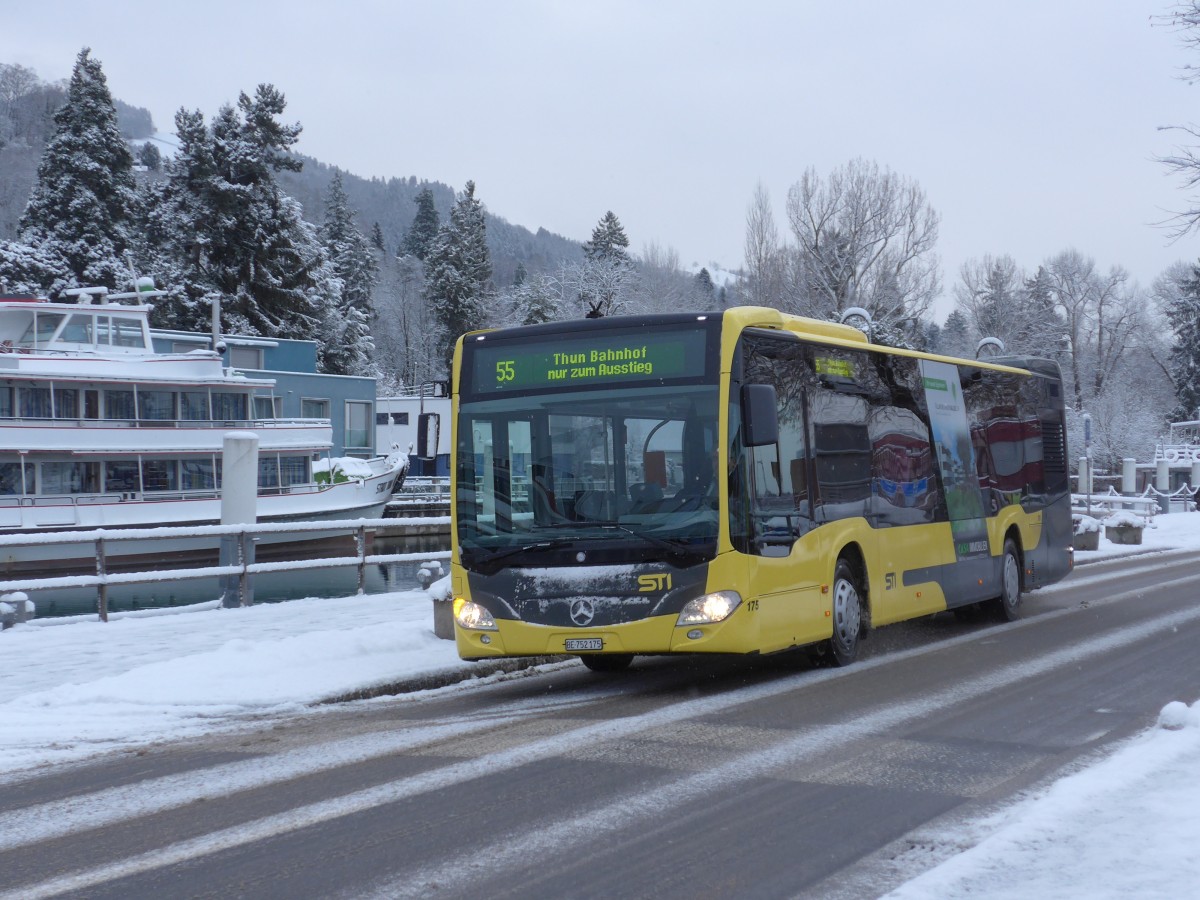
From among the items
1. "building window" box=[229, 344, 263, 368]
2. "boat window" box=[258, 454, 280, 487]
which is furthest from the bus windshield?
"building window" box=[229, 344, 263, 368]

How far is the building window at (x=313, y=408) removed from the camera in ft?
188

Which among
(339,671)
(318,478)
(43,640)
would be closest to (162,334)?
(318,478)

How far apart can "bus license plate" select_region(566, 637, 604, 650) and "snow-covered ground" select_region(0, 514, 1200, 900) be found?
72.3 inches

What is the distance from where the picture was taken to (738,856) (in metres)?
5.62

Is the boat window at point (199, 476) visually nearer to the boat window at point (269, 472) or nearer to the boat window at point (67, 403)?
the boat window at point (269, 472)

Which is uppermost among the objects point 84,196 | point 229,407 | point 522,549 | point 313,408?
point 84,196

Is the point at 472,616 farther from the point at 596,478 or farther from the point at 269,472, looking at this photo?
the point at 269,472

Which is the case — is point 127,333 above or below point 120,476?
above

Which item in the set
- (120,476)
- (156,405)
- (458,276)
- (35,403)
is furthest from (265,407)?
(458,276)

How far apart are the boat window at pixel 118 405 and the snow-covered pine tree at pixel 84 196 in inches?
1137

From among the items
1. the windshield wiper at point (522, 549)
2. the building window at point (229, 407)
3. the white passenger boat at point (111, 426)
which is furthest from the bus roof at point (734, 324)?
the building window at point (229, 407)

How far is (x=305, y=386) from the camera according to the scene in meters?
57.2

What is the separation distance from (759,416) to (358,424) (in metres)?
52.3

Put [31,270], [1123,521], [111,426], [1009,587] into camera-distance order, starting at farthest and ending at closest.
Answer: [31,270], [111,426], [1123,521], [1009,587]
